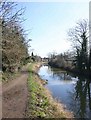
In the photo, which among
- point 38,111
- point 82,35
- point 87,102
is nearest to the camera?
point 38,111

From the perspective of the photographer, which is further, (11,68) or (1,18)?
(11,68)

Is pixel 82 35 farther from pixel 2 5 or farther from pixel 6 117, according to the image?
pixel 6 117

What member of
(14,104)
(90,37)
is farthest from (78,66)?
(14,104)

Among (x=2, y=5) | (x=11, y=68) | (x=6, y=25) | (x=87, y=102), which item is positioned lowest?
(x=87, y=102)

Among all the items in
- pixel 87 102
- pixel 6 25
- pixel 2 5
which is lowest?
pixel 87 102

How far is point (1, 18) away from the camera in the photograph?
1925cm

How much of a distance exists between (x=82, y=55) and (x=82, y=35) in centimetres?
620

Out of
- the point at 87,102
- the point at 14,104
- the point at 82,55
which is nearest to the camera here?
the point at 14,104

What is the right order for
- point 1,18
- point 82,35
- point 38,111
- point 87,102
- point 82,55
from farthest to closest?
1. point 82,35
2. point 82,55
3. point 87,102
4. point 1,18
5. point 38,111

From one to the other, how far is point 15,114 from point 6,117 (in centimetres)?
76

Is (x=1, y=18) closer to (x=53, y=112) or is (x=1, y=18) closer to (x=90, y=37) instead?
(x=53, y=112)

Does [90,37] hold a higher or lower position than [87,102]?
higher

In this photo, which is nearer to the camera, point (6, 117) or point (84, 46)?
point (6, 117)

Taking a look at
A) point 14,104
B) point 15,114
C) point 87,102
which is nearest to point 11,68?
point 87,102
